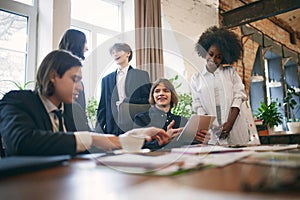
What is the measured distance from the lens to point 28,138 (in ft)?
2.22

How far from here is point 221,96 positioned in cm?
158

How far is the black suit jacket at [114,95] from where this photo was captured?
1.50m

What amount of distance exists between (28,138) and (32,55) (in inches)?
72.7

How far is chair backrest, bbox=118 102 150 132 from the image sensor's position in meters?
1.32

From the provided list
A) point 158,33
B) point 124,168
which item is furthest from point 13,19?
point 124,168

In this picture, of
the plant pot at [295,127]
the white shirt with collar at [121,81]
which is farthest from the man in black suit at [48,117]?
the plant pot at [295,127]

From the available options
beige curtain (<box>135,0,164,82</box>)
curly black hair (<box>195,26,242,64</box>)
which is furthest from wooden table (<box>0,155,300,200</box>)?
beige curtain (<box>135,0,164,82</box>)

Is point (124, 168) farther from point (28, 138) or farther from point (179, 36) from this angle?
point (179, 36)

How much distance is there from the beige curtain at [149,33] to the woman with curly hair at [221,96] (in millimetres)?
1018

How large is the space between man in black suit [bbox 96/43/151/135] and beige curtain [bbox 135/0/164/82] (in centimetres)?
95

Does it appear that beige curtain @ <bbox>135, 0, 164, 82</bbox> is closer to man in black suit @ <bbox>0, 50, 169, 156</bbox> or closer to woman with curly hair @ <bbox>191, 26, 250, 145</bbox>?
woman with curly hair @ <bbox>191, 26, 250, 145</bbox>

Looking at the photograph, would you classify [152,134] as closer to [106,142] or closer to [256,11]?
[106,142]

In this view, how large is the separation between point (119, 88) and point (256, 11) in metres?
2.52

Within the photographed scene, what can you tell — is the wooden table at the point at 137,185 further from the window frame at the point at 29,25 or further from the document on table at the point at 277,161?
the window frame at the point at 29,25
